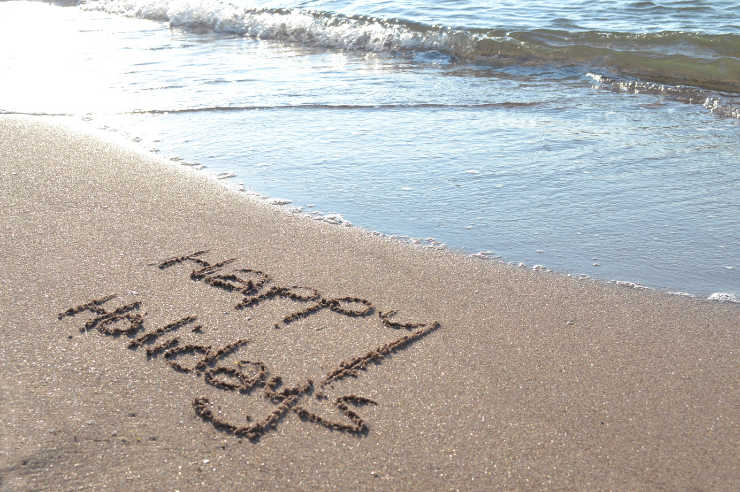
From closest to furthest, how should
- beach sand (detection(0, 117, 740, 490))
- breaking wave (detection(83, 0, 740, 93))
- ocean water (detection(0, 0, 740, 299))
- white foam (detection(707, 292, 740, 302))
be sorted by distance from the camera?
beach sand (detection(0, 117, 740, 490)) < white foam (detection(707, 292, 740, 302)) < ocean water (detection(0, 0, 740, 299)) < breaking wave (detection(83, 0, 740, 93))

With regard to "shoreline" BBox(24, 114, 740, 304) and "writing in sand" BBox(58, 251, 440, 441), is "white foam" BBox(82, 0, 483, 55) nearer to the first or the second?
"shoreline" BBox(24, 114, 740, 304)

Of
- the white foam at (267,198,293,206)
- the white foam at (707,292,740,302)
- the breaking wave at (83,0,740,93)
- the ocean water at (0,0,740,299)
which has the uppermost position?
the breaking wave at (83,0,740,93)

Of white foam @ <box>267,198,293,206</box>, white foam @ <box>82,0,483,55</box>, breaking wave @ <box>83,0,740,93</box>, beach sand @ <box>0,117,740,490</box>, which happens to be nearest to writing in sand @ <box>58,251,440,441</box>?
beach sand @ <box>0,117,740,490</box>

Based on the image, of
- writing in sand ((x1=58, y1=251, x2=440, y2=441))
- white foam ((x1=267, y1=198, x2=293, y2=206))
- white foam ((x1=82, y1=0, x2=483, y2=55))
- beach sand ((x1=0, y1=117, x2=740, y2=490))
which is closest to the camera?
beach sand ((x1=0, y1=117, x2=740, y2=490))

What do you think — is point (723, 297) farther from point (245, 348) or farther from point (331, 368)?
point (245, 348)

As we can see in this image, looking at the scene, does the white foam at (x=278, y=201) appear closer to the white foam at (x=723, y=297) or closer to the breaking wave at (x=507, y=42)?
the white foam at (x=723, y=297)

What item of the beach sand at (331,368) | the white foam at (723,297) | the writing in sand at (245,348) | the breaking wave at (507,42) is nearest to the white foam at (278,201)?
the beach sand at (331,368)

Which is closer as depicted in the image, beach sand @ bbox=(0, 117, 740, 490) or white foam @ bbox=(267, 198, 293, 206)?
beach sand @ bbox=(0, 117, 740, 490)
